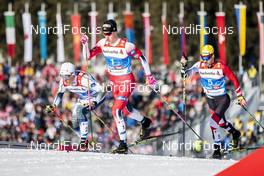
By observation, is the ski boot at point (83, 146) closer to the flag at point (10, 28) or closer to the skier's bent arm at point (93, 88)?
the skier's bent arm at point (93, 88)

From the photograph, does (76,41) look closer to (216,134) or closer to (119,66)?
(119,66)

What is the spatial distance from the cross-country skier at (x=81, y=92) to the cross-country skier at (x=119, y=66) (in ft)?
1.44

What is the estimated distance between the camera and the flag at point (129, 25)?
2092 cm

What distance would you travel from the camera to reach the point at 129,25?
69.5 ft

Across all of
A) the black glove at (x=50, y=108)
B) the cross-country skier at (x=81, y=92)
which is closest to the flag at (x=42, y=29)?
the cross-country skier at (x=81, y=92)

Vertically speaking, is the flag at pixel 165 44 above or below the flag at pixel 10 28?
below

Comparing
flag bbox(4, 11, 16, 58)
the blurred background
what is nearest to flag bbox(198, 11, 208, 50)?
the blurred background

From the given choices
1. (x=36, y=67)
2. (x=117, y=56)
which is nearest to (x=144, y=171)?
(x=117, y=56)

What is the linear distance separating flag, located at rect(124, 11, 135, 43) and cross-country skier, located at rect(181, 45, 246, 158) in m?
2.26

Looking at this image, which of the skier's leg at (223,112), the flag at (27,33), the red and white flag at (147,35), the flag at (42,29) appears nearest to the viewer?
the skier's leg at (223,112)

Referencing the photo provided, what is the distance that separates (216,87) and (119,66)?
1698 mm

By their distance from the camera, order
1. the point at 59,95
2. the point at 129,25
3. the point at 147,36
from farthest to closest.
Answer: the point at 147,36 → the point at 129,25 → the point at 59,95

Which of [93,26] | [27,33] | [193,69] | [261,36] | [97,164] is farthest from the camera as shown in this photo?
[27,33]

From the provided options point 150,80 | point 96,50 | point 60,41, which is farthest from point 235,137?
point 60,41
